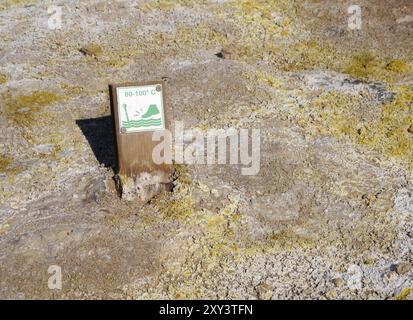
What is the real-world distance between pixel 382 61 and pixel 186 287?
25.2 ft

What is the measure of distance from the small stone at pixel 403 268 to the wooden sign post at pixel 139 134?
11.7ft

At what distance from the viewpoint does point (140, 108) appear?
8.48m

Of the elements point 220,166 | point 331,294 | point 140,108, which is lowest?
point 331,294

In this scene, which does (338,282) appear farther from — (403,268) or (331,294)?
(403,268)

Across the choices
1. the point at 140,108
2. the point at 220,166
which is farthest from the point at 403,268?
the point at 140,108

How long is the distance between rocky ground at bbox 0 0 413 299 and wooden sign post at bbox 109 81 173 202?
0.27 m

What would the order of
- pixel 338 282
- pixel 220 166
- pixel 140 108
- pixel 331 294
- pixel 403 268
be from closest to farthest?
pixel 331 294, pixel 338 282, pixel 403 268, pixel 140 108, pixel 220 166

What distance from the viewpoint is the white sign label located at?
8.41 meters

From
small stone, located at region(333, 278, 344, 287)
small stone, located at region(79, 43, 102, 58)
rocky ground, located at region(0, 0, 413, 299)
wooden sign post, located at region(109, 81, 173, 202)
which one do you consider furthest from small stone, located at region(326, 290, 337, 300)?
small stone, located at region(79, 43, 102, 58)

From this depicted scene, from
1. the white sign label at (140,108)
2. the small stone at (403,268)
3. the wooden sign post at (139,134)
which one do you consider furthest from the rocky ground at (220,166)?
the white sign label at (140,108)

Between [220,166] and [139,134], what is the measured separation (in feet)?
5.17

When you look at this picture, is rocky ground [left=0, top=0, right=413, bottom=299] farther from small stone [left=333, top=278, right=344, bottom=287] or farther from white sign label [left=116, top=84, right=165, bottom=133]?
white sign label [left=116, top=84, right=165, bottom=133]

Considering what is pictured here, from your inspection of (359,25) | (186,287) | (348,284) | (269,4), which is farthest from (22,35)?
(348,284)
